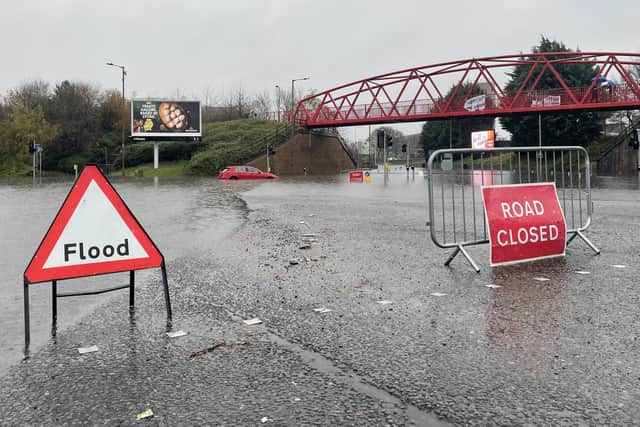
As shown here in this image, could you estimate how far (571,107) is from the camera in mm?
Answer: 43969

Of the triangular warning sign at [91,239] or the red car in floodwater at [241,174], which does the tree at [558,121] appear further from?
the triangular warning sign at [91,239]

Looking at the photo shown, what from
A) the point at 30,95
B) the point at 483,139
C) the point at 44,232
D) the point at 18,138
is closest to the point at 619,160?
the point at 483,139

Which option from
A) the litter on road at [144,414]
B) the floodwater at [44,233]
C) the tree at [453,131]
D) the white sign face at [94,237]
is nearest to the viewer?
the litter on road at [144,414]

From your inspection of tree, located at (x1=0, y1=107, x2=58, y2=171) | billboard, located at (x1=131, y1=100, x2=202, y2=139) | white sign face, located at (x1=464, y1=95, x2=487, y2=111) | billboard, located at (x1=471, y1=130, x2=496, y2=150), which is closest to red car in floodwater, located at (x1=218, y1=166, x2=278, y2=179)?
billboard, located at (x1=131, y1=100, x2=202, y2=139)

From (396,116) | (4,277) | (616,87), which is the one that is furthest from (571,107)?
(4,277)

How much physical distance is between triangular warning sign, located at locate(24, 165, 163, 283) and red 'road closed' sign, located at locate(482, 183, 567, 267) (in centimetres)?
390

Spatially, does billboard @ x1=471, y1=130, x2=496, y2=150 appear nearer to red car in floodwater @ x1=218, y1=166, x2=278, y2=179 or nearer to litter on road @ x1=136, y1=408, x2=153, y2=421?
red car in floodwater @ x1=218, y1=166, x2=278, y2=179

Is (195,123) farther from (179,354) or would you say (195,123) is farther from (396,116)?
(179,354)

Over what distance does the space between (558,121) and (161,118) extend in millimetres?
41123

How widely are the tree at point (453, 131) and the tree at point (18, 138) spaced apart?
49314mm

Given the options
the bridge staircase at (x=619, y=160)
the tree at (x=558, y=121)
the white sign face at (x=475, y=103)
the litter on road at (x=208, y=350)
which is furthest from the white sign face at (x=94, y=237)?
the tree at (x=558, y=121)

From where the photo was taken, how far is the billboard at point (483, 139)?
53406 millimetres

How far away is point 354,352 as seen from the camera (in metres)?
3.55

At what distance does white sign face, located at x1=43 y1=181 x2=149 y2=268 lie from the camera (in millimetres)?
4109
